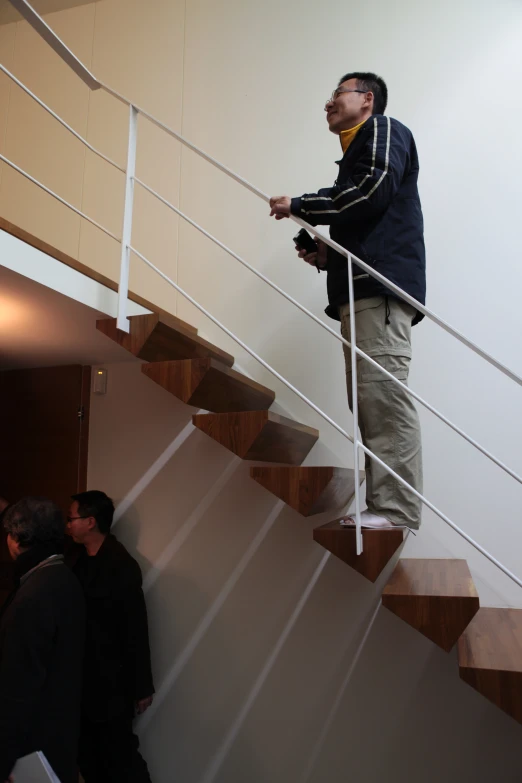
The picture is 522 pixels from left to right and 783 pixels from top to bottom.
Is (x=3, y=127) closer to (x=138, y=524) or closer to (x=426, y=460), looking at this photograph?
(x=138, y=524)

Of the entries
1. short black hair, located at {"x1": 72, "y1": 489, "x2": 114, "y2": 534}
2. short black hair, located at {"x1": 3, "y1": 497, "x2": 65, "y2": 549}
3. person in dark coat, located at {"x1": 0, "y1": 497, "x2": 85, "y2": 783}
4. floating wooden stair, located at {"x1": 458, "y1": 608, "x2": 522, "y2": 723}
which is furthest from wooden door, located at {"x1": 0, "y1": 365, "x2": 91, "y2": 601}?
floating wooden stair, located at {"x1": 458, "y1": 608, "x2": 522, "y2": 723}

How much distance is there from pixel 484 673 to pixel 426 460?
3.48 feet

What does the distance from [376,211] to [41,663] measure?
1.75 metres

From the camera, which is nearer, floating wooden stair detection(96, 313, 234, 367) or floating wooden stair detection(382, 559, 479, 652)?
floating wooden stair detection(382, 559, 479, 652)

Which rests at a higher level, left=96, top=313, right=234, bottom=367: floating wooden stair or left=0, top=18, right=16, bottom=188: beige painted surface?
left=0, top=18, right=16, bottom=188: beige painted surface

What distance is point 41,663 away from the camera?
5.85ft

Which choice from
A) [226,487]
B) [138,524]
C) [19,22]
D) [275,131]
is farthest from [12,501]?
[19,22]

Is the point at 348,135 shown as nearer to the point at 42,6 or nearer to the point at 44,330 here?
the point at 44,330

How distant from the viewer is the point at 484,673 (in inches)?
55.8

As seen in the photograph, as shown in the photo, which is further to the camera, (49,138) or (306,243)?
(49,138)

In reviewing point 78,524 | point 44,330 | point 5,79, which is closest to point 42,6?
point 5,79

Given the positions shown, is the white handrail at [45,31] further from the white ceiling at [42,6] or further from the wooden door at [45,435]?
the white ceiling at [42,6]

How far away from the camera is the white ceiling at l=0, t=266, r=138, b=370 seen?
1.92 meters

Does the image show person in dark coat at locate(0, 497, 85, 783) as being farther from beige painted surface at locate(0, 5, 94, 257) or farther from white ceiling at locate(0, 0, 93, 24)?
white ceiling at locate(0, 0, 93, 24)
